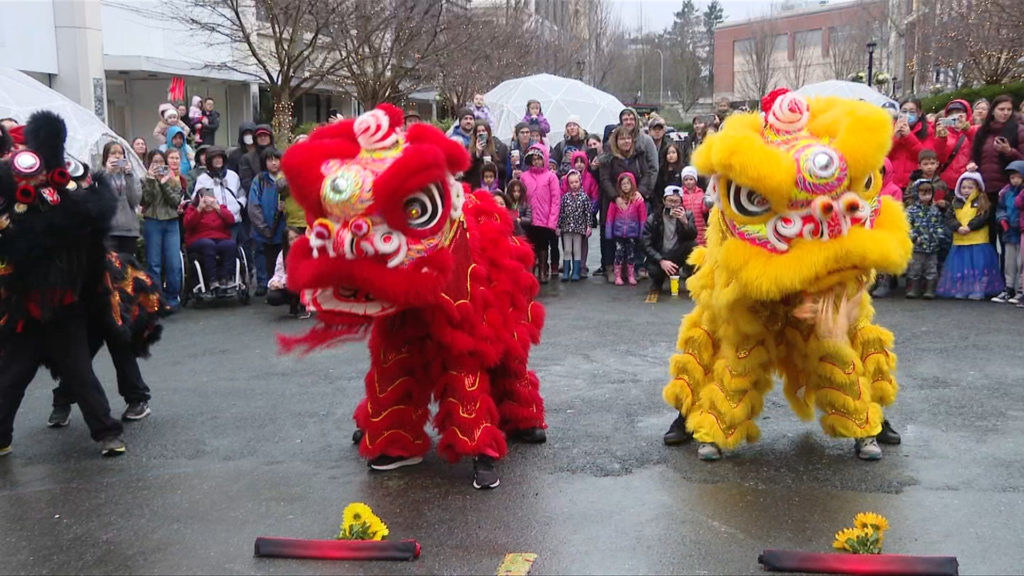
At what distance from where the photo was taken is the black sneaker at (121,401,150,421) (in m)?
6.28

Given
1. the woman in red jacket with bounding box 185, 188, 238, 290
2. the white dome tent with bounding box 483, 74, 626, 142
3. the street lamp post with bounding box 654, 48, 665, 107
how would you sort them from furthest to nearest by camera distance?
1. the street lamp post with bounding box 654, 48, 665, 107
2. the white dome tent with bounding box 483, 74, 626, 142
3. the woman in red jacket with bounding box 185, 188, 238, 290

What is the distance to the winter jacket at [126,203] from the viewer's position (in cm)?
896

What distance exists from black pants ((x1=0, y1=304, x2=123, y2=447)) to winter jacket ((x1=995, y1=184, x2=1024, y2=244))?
8.94 metres

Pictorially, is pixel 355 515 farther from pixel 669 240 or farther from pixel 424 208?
pixel 669 240

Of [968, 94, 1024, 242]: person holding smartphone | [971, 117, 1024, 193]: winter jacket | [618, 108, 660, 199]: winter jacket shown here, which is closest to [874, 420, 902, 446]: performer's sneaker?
[968, 94, 1024, 242]: person holding smartphone

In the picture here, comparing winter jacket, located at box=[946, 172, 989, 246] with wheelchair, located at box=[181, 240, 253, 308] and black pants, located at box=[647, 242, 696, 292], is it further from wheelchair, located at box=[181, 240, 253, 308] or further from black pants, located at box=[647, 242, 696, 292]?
wheelchair, located at box=[181, 240, 253, 308]

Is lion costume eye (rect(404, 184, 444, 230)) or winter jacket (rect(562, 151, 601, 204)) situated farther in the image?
winter jacket (rect(562, 151, 601, 204))

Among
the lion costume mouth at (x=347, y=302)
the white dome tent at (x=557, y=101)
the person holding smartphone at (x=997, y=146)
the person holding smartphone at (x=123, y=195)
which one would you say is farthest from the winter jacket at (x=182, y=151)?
the white dome tent at (x=557, y=101)

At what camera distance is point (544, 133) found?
1418cm

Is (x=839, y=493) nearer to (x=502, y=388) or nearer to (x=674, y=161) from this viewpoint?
(x=502, y=388)

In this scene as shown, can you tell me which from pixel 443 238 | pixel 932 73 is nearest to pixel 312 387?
pixel 443 238

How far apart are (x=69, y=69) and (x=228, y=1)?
3.87 metres

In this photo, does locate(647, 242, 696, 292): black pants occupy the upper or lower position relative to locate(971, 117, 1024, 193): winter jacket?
lower

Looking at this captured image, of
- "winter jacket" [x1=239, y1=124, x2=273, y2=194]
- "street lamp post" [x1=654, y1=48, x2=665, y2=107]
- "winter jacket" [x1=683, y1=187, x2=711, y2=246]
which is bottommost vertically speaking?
"winter jacket" [x1=683, y1=187, x2=711, y2=246]
